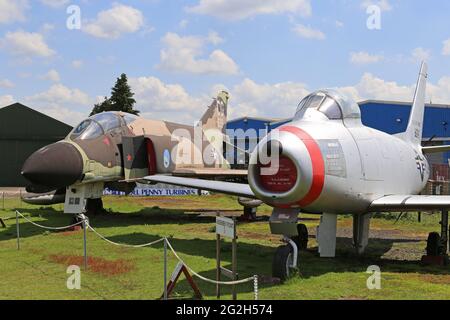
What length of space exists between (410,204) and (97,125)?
391 inches

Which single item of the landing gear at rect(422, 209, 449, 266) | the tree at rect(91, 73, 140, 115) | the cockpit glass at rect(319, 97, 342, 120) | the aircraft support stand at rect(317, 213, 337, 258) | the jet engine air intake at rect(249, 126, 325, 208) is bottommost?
the landing gear at rect(422, 209, 449, 266)

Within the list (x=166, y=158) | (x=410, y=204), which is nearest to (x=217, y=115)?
(x=166, y=158)

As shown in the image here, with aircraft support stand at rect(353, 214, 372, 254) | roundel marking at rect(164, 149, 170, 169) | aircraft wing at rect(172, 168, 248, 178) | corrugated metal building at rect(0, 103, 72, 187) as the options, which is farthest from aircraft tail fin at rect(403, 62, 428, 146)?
corrugated metal building at rect(0, 103, 72, 187)

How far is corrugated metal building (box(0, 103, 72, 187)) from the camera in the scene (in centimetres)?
4350

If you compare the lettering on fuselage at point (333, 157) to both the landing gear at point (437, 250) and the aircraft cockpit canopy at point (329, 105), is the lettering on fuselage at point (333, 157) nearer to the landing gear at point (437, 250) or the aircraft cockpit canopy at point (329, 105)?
the aircraft cockpit canopy at point (329, 105)

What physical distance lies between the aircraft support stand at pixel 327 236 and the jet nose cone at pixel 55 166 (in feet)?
24.1

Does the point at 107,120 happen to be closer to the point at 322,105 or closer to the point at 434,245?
the point at 322,105

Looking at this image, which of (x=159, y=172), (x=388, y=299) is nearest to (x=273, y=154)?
(x=388, y=299)

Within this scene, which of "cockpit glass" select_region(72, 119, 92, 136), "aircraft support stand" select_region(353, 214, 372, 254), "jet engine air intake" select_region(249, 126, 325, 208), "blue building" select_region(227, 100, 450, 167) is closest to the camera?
"jet engine air intake" select_region(249, 126, 325, 208)

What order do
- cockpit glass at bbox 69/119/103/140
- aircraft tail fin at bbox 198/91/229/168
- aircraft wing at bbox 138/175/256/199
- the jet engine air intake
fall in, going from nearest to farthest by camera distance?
the jet engine air intake → aircraft wing at bbox 138/175/256/199 → cockpit glass at bbox 69/119/103/140 → aircraft tail fin at bbox 198/91/229/168

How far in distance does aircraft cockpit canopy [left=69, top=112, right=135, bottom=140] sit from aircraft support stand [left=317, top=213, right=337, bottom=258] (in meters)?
8.53

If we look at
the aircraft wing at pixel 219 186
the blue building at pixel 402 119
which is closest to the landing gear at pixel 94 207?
the aircraft wing at pixel 219 186

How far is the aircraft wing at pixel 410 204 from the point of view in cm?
890

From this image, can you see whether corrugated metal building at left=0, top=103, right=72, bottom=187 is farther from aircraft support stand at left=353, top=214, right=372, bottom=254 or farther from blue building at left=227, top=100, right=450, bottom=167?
aircraft support stand at left=353, top=214, right=372, bottom=254
